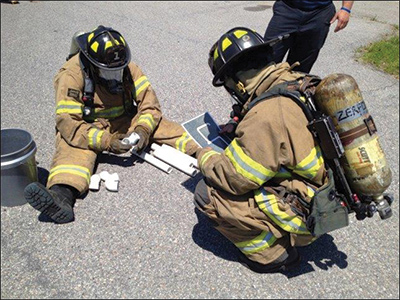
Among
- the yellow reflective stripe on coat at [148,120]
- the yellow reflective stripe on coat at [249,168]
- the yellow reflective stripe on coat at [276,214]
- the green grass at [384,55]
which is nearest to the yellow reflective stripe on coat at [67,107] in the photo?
the yellow reflective stripe on coat at [148,120]

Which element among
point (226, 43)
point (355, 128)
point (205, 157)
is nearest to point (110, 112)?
point (205, 157)

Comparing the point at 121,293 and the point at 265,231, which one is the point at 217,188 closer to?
the point at 265,231

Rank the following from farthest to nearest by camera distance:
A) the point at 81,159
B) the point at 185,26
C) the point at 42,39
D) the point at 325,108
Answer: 1. the point at 185,26
2. the point at 42,39
3. the point at 81,159
4. the point at 325,108

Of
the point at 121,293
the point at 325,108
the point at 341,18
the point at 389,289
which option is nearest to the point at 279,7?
the point at 341,18

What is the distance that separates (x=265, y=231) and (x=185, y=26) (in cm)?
628

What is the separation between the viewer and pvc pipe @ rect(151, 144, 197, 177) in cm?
367

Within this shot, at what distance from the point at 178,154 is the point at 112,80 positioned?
3.28ft

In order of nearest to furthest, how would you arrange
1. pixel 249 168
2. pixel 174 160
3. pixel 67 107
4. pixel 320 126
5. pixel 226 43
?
pixel 320 126, pixel 249 168, pixel 226 43, pixel 67 107, pixel 174 160

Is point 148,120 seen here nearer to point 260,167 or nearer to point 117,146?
point 117,146

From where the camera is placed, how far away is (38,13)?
8508mm

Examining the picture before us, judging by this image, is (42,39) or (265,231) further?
(42,39)

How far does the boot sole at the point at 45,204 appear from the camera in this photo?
2.73 m

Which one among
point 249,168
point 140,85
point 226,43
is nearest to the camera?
point 249,168

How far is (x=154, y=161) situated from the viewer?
12.4 feet
